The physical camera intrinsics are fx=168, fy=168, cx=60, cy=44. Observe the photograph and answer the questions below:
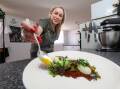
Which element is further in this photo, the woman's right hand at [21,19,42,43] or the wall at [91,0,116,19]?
the wall at [91,0,116,19]

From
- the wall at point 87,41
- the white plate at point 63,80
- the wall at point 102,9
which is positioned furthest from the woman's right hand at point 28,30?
the wall at point 102,9

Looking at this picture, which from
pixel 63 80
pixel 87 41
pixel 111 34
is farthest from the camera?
pixel 87 41

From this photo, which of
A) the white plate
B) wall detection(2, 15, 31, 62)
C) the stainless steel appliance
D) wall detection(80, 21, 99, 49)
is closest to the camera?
the white plate

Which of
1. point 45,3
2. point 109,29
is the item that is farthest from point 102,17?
point 45,3

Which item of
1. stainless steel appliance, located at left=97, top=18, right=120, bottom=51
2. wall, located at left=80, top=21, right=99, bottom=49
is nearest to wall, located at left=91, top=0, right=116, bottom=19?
wall, located at left=80, top=21, right=99, bottom=49

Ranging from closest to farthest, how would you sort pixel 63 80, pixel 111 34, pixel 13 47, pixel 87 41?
pixel 63 80 < pixel 111 34 < pixel 87 41 < pixel 13 47

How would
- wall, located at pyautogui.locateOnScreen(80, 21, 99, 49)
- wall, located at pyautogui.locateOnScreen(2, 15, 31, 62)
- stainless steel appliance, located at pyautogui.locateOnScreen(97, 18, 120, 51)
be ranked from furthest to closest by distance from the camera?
wall, located at pyautogui.locateOnScreen(2, 15, 31, 62), wall, located at pyautogui.locateOnScreen(80, 21, 99, 49), stainless steel appliance, located at pyautogui.locateOnScreen(97, 18, 120, 51)

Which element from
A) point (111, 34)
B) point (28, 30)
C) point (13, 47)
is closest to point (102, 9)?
point (111, 34)

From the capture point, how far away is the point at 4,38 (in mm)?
2936

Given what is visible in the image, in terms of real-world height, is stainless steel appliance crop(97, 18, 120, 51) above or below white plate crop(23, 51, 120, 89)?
above

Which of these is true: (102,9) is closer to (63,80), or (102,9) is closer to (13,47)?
(63,80)

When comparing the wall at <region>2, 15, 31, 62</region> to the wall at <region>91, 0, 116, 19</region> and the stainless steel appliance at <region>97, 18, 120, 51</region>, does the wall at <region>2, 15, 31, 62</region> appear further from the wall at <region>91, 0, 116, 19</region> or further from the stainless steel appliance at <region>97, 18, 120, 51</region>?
the stainless steel appliance at <region>97, 18, 120, 51</region>

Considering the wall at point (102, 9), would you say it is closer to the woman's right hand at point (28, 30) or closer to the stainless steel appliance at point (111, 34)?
the stainless steel appliance at point (111, 34)

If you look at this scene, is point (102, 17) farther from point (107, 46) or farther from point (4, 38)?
point (4, 38)
